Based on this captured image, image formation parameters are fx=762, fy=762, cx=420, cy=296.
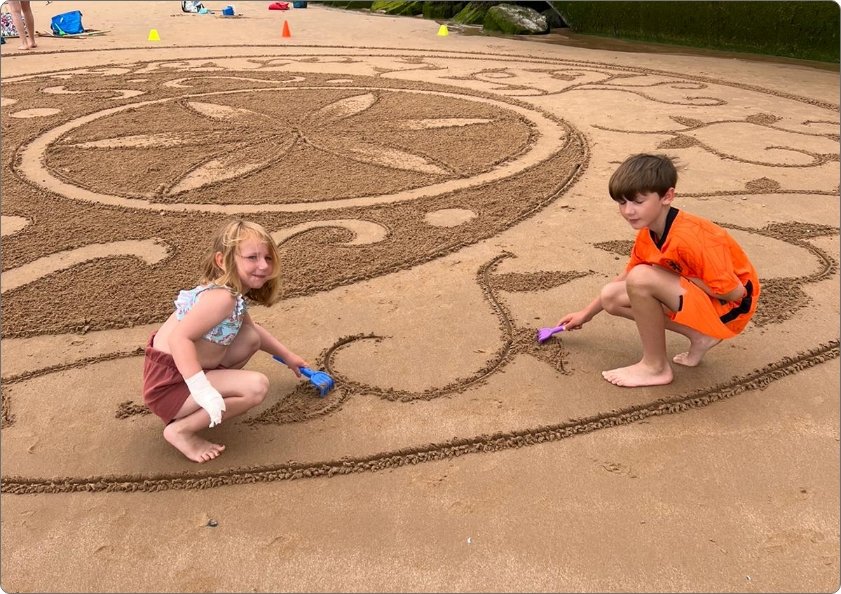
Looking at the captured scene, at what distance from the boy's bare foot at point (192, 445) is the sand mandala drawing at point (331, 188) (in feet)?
0.26

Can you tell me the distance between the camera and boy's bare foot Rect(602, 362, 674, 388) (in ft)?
8.14

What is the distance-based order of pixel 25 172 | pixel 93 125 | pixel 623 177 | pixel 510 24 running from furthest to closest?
pixel 510 24, pixel 93 125, pixel 25 172, pixel 623 177

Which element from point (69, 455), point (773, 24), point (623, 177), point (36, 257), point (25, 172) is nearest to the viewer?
point (69, 455)

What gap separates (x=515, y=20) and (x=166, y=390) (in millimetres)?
11348

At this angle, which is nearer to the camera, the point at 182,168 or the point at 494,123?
the point at 182,168

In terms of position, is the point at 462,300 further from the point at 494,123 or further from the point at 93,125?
the point at 93,125

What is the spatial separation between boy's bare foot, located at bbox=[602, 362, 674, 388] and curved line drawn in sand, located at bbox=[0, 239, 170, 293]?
6.89ft

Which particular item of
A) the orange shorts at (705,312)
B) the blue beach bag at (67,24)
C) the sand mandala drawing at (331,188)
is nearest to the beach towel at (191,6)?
the blue beach bag at (67,24)

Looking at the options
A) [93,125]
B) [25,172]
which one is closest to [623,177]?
[25,172]

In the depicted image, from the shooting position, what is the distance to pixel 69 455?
7.16 feet

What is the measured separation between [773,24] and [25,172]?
29.0ft

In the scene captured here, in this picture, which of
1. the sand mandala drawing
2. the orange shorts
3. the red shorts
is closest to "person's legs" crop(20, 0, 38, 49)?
the sand mandala drawing

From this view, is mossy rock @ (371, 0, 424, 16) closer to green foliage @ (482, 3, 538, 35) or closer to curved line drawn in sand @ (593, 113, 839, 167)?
green foliage @ (482, 3, 538, 35)

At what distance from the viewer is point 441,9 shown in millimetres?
14812
